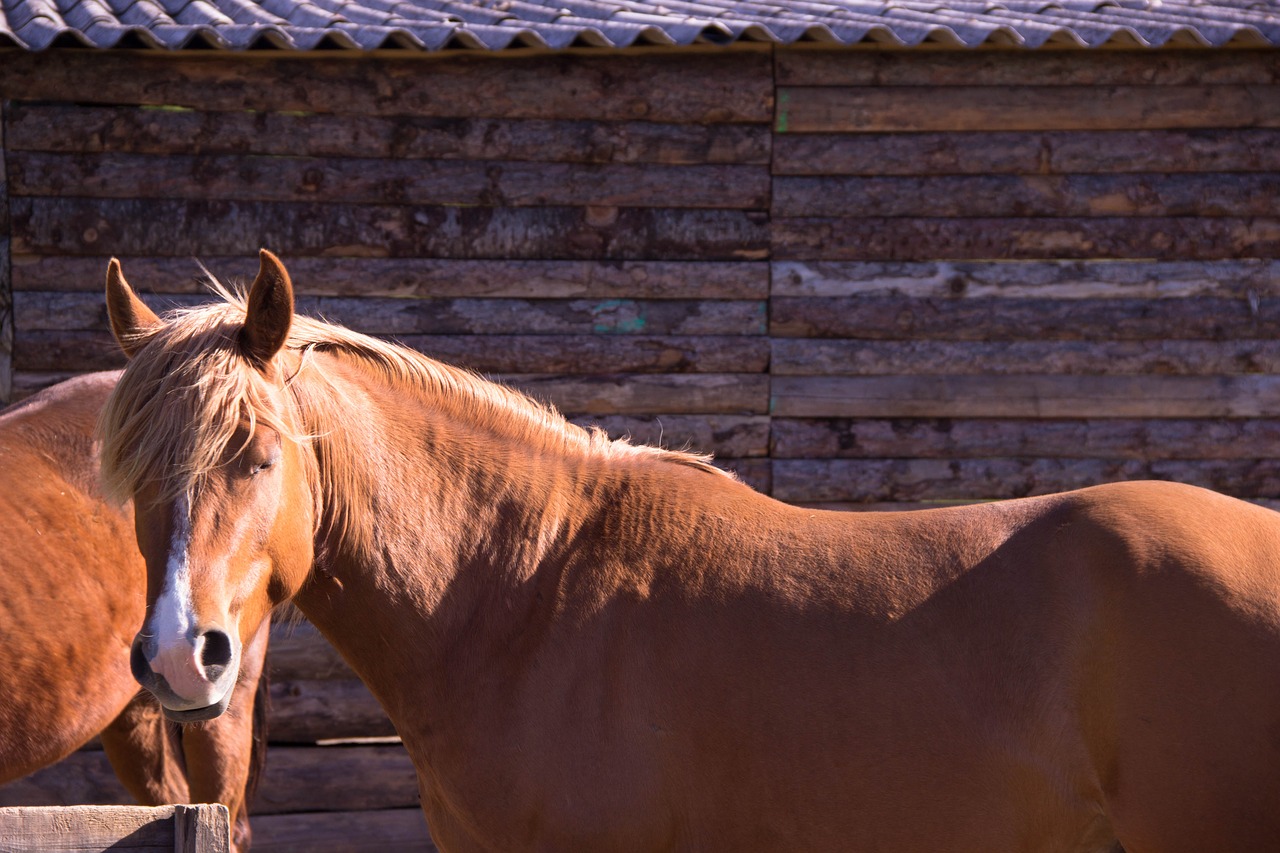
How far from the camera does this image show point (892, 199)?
4902 millimetres

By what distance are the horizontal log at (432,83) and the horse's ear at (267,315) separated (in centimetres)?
276

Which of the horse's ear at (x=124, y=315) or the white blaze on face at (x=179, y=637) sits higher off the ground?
the horse's ear at (x=124, y=315)

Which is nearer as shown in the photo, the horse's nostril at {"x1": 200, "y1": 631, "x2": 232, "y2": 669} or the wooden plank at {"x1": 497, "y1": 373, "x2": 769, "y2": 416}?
the horse's nostril at {"x1": 200, "y1": 631, "x2": 232, "y2": 669}

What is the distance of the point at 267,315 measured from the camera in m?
2.23

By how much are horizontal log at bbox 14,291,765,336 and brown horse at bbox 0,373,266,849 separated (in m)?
1.04

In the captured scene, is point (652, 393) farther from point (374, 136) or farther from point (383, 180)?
point (374, 136)

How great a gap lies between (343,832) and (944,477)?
323 cm

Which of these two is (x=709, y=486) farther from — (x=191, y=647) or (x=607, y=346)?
(x=607, y=346)

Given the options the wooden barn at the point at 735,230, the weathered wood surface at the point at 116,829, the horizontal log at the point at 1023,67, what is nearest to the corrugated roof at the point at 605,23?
the wooden barn at the point at 735,230

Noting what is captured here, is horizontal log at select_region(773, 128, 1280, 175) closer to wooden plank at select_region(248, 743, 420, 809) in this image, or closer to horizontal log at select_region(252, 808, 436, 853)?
wooden plank at select_region(248, 743, 420, 809)

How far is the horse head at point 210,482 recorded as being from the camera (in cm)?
203

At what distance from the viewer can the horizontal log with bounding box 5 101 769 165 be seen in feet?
15.2

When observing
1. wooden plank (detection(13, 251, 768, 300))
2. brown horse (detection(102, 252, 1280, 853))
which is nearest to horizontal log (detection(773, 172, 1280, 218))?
wooden plank (detection(13, 251, 768, 300))

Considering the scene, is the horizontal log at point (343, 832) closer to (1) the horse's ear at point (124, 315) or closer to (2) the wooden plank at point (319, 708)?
(2) the wooden plank at point (319, 708)
